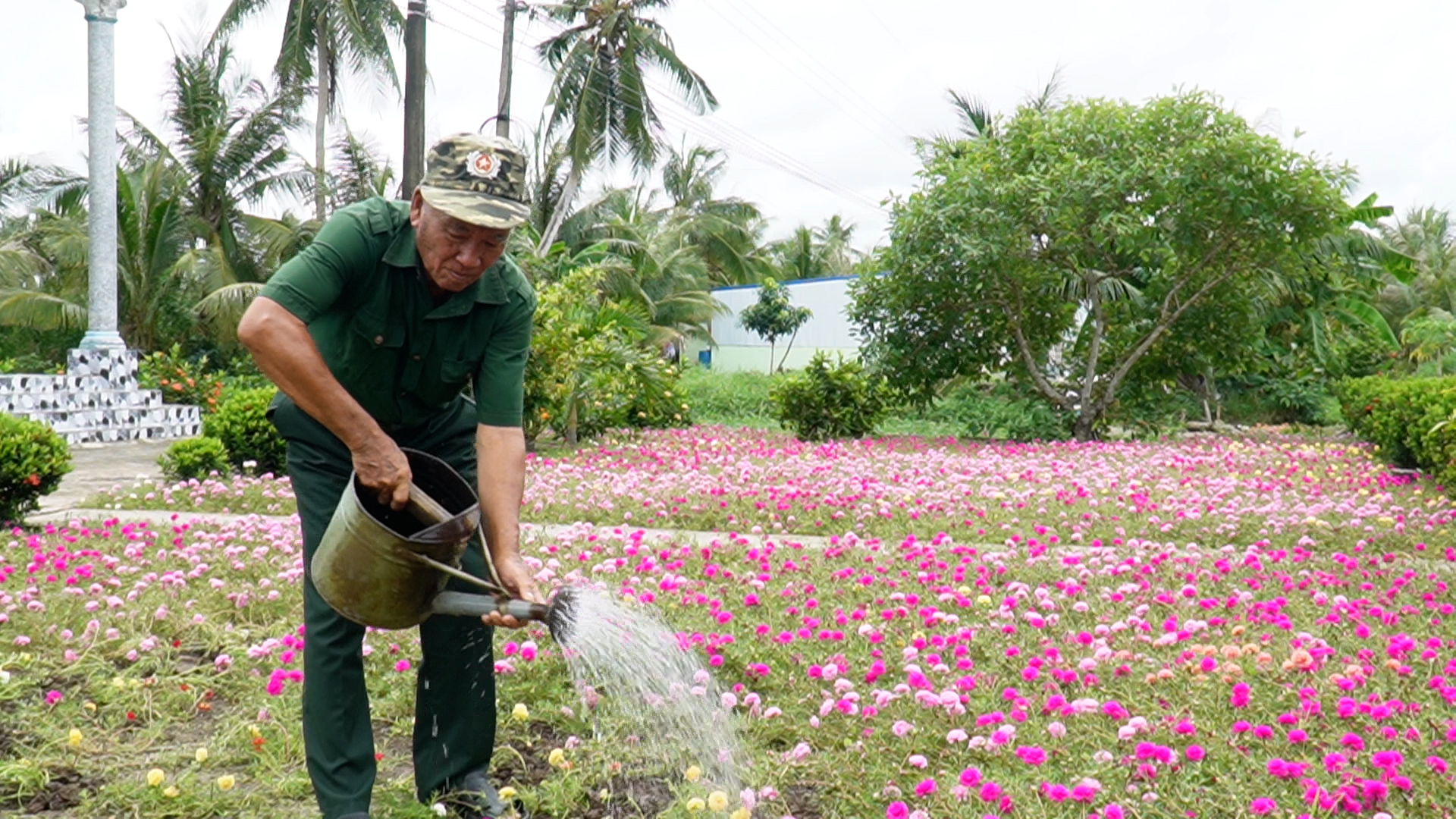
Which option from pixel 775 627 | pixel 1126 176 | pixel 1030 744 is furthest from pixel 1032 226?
pixel 1030 744

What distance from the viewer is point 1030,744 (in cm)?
317

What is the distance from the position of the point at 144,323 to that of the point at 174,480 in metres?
14.0

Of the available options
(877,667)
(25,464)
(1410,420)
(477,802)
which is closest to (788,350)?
(1410,420)

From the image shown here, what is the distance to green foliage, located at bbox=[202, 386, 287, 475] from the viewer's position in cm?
1023

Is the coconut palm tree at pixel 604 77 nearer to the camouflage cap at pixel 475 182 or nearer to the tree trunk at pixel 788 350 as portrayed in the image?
the tree trunk at pixel 788 350

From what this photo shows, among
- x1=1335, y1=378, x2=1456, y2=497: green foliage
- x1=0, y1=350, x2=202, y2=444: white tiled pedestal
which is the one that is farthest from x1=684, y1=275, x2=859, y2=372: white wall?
x1=1335, y1=378, x2=1456, y2=497: green foliage

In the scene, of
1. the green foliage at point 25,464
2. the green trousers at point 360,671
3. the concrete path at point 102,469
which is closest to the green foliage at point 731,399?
the concrete path at point 102,469

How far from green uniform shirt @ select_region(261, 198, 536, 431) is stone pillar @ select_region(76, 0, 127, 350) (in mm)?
15252

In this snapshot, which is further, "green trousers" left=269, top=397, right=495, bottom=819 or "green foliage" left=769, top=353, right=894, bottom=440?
"green foliage" left=769, top=353, right=894, bottom=440

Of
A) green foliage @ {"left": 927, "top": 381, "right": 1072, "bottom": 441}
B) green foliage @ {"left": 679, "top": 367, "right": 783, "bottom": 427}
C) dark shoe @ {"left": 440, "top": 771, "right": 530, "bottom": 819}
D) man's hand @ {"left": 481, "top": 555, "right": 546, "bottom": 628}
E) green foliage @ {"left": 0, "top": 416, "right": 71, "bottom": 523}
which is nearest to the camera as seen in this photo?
man's hand @ {"left": 481, "top": 555, "right": 546, "bottom": 628}

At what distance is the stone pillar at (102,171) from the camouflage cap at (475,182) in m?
15.5

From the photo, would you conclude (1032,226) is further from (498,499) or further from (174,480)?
(498,499)

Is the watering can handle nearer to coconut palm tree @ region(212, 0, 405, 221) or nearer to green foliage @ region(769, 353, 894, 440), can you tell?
green foliage @ region(769, 353, 894, 440)

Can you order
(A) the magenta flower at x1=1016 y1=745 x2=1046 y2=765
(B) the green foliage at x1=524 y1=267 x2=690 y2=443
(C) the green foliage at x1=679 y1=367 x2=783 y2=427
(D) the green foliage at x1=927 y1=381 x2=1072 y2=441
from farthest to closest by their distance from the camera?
(C) the green foliage at x1=679 y1=367 x2=783 y2=427
(D) the green foliage at x1=927 y1=381 x2=1072 y2=441
(B) the green foliage at x1=524 y1=267 x2=690 y2=443
(A) the magenta flower at x1=1016 y1=745 x2=1046 y2=765
